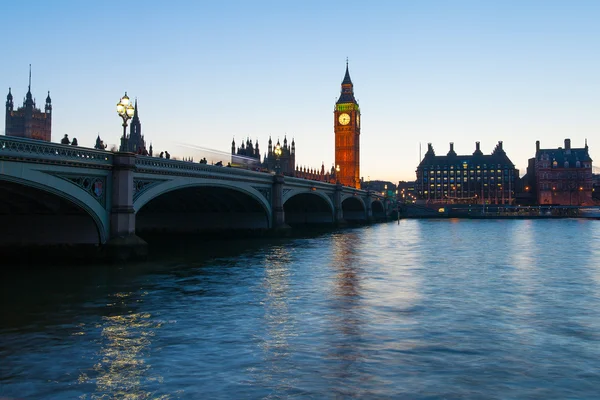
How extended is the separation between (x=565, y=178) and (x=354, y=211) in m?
107

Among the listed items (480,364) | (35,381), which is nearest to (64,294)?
(35,381)

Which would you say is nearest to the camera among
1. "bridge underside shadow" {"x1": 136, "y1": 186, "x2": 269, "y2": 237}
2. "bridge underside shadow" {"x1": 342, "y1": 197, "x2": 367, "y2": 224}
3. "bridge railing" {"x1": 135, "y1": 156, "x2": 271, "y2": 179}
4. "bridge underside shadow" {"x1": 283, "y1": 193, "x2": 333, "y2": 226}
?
"bridge railing" {"x1": 135, "y1": 156, "x2": 271, "y2": 179}

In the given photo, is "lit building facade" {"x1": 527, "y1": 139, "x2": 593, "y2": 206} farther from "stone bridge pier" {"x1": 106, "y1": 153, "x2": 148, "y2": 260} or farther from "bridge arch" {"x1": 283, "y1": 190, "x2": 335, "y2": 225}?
"stone bridge pier" {"x1": 106, "y1": 153, "x2": 148, "y2": 260}

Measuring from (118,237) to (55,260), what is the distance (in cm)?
426

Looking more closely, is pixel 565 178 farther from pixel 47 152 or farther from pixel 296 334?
pixel 296 334

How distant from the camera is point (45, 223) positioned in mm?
32031

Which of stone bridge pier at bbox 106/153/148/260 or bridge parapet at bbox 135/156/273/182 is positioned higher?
bridge parapet at bbox 135/156/273/182

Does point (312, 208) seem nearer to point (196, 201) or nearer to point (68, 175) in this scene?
point (196, 201)

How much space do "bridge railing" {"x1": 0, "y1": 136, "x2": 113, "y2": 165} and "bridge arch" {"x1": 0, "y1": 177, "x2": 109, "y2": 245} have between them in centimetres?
229

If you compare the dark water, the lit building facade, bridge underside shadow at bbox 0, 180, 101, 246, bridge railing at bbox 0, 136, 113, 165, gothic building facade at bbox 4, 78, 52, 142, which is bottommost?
the dark water

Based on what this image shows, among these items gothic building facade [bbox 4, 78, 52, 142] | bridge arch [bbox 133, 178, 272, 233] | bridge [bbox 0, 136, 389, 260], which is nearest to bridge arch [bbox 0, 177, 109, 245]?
bridge [bbox 0, 136, 389, 260]

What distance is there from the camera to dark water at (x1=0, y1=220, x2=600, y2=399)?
11.0 m

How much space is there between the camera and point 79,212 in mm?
31781

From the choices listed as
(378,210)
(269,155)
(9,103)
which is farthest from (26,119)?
(378,210)
